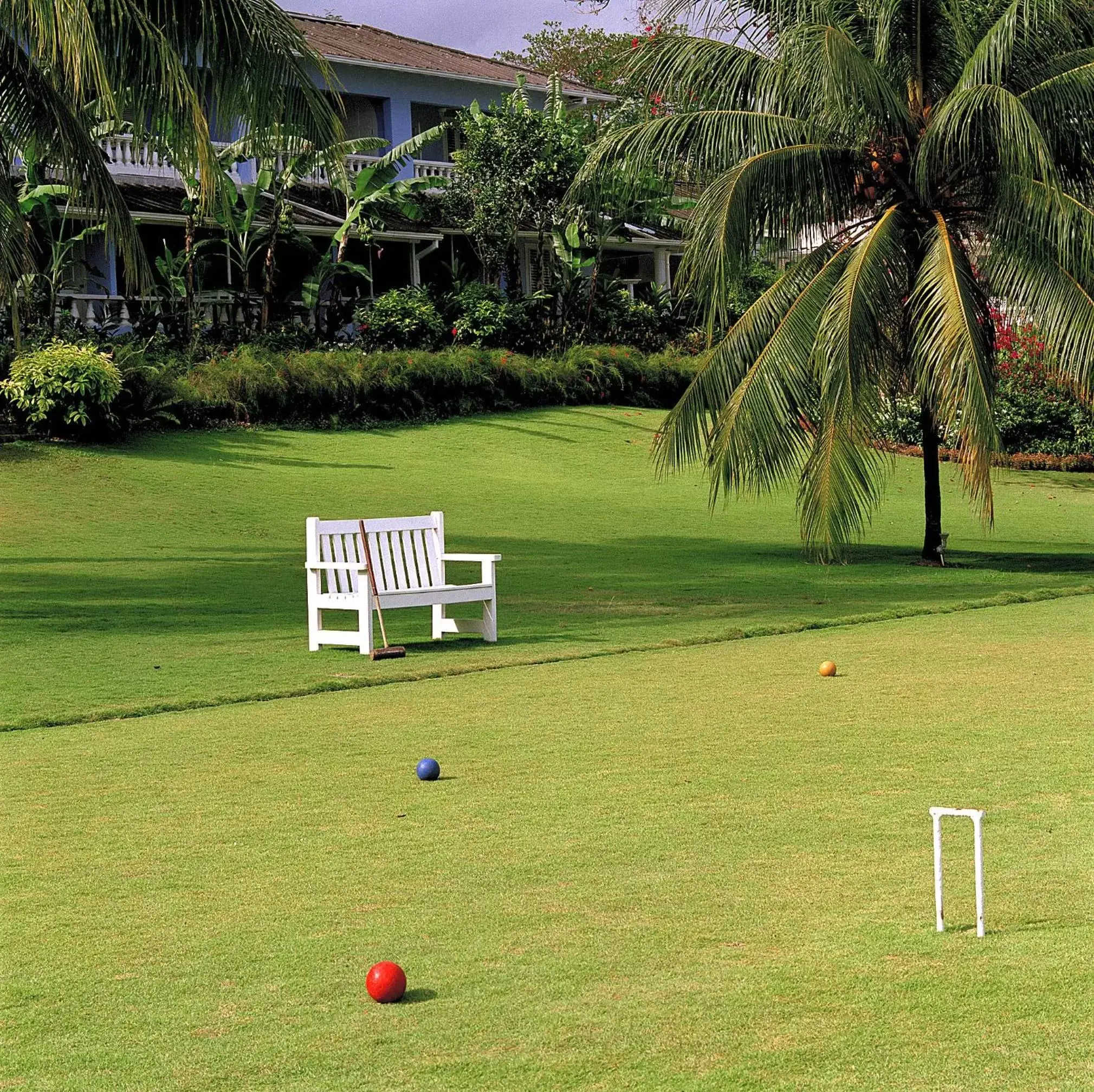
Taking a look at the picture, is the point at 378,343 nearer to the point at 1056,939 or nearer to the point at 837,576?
the point at 837,576

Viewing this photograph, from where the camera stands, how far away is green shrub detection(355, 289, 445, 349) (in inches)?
1305

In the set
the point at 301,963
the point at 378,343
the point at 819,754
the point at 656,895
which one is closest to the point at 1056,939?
the point at 656,895

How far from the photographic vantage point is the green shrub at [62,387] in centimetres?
2503

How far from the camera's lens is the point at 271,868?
611 cm

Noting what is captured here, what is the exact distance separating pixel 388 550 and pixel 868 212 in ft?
31.0

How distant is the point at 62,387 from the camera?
25.1 meters

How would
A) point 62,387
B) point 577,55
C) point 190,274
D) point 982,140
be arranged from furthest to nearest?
point 577,55 → point 190,274 → point 62,387 → point 982,140

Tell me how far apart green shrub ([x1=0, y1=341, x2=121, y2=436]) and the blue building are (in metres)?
6.09

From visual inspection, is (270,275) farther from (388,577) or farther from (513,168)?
(388,577)

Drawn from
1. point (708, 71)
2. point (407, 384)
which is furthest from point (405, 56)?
point (708, 71)

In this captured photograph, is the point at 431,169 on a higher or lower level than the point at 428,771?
higher

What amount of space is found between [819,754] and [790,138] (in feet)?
42.3

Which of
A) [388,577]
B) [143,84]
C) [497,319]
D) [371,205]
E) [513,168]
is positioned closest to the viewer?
[388,577]

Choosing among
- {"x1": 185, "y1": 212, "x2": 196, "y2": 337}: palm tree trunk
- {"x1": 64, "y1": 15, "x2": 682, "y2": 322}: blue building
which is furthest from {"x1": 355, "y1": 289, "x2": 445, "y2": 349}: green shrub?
{"x1": 185, "y1": 212, "x2": 196, "y2": 337}: palm tree trunk
